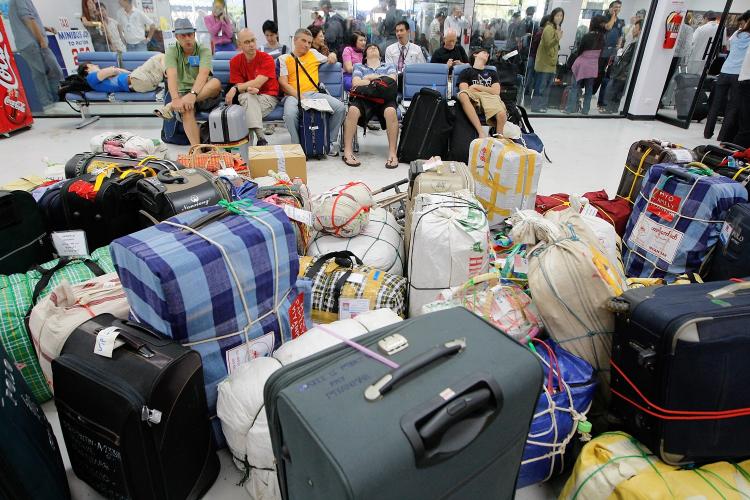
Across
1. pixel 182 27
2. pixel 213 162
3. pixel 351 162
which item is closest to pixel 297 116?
pixel 351 162

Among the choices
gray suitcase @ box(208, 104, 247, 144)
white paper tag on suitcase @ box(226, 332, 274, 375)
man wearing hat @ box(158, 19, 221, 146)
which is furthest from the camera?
man wearing hat @ box(158, 19, 221, 146)

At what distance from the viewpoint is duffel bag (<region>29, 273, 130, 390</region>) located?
1.42 metres

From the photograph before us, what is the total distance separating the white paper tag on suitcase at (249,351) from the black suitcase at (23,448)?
1.60ft

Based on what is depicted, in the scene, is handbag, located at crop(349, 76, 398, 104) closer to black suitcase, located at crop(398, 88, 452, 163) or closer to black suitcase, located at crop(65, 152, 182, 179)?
black suitcase, located at crop(398, 88, 452, 163)

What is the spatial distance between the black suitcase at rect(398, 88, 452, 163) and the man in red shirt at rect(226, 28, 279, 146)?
4.76 feet

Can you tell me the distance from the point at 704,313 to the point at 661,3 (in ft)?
25.2

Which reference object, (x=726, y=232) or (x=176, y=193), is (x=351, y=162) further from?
(x=726, y=232)

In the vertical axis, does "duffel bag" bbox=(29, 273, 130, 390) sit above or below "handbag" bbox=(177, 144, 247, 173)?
below

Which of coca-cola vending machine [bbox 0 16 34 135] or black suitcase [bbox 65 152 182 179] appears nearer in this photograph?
black suitcase [bbox 65 152 182 179]

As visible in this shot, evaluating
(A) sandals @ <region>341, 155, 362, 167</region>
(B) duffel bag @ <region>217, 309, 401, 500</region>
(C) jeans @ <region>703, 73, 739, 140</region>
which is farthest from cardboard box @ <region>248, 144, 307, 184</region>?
(C) jeans @ <region>703, 73, 739, 140</region>

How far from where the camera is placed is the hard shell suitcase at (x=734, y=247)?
6.17ft

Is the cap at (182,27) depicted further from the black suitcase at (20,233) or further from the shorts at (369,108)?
the black suitcase at (20,233)

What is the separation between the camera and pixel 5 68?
5.02m

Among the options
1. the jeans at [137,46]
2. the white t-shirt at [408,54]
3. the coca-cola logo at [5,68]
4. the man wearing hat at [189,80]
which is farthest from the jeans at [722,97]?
the coca-cola logo at [5,68]
